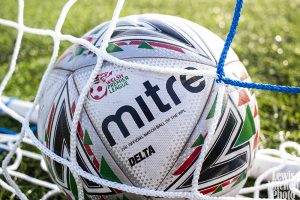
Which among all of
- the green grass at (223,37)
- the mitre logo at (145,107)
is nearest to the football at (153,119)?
the mitre logo at (145,107)

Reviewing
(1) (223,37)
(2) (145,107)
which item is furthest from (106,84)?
(1) (223,37)

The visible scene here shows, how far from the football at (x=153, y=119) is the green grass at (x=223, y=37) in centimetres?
69

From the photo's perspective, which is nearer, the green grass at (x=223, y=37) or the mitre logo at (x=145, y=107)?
the mitre logo at (x=145, y=107)

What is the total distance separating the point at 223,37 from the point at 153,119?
311 cm

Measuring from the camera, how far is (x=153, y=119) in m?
1.64

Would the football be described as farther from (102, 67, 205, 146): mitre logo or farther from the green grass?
the green grass

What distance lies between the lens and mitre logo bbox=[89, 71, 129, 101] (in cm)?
167

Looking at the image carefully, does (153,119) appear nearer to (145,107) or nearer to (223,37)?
(145,107)

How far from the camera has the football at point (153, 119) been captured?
1641 mm

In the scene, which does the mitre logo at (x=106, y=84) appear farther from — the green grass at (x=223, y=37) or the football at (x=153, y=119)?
the green grass at (x=223, y=37)

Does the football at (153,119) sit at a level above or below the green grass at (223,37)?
below

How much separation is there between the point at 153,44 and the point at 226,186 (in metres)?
0.56

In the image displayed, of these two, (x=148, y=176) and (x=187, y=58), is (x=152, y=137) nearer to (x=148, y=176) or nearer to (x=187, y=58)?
(x=148, y=176)

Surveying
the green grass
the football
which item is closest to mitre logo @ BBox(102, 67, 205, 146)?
the football
